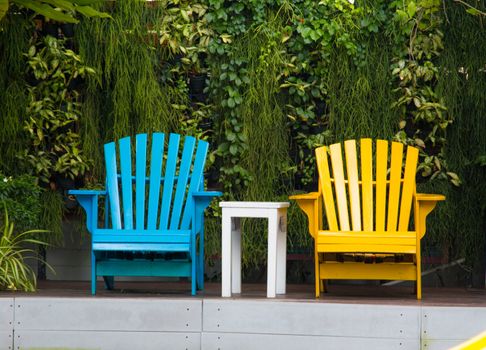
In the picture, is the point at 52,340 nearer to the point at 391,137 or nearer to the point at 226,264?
the point at 226,264

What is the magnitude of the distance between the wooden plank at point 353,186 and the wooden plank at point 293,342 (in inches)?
40.2

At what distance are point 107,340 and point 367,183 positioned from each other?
5.89 feet

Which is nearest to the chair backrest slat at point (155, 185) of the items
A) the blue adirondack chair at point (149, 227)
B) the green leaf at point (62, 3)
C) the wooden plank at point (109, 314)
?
the blue adirondack chair at point (149, 227)

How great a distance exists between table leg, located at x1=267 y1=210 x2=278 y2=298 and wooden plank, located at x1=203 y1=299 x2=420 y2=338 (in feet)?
1.10

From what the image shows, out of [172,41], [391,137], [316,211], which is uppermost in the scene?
[172,41]

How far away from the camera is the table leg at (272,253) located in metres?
4.57

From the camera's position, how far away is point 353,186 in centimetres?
502

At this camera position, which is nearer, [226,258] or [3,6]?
[226,258]

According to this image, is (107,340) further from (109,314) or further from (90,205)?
(90,205)

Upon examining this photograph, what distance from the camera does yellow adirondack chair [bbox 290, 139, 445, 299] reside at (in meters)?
4.49

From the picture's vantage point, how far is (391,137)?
18.9ft

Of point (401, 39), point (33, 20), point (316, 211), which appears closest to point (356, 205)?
point (316, 211)

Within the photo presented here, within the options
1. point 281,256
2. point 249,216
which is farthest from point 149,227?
point 281,256

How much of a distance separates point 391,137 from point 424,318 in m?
1.96
